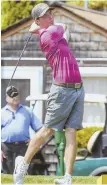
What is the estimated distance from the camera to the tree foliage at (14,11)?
2459cm

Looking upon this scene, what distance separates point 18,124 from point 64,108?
382cm

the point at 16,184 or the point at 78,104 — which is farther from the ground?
the point at 78,104

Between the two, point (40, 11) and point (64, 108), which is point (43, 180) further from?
point (40, 11)

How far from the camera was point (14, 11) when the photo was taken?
83.1 feet

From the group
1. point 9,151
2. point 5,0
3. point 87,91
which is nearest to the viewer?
point 9,151

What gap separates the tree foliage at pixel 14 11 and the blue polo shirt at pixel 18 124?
13579 mm

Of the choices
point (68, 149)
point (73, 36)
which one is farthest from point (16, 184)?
point (73, 36)

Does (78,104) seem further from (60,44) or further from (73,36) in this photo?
(73,36)

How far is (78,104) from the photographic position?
277 inches

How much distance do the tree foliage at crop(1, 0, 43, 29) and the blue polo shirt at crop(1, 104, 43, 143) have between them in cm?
1358

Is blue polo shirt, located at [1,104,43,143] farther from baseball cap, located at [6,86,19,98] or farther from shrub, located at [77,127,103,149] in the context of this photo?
shrub, located at [77,127,103,149]

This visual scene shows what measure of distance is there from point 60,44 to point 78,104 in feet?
1.70

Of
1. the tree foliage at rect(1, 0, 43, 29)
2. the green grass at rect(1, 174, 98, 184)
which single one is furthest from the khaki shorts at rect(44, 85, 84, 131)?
the tree foliage at rect(1, 0, 43, 29)

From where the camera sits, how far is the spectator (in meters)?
10.8
